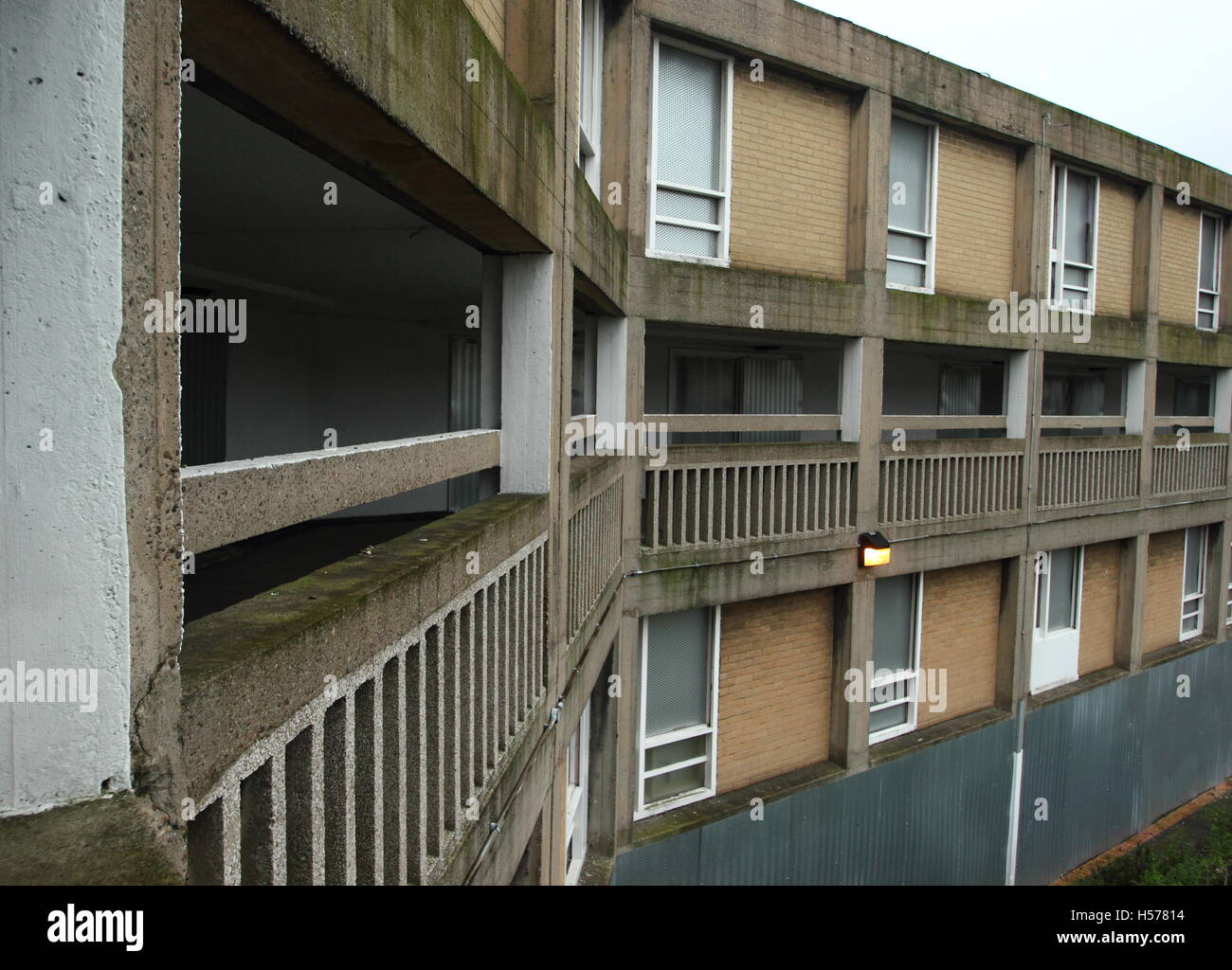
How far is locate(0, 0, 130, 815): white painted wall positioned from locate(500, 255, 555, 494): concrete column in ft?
9.55

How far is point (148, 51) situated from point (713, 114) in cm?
790

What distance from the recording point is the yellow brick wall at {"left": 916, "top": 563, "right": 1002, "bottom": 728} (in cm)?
1070

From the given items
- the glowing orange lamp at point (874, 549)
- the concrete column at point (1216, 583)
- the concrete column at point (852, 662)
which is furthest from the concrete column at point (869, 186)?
the concrete column at point (1216, 583)

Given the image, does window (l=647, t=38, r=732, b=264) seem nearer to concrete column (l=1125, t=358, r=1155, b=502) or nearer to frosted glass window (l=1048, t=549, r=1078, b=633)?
frosted glass window (l=1048, t=549, r=1078, b=633)

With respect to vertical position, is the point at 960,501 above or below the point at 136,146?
below

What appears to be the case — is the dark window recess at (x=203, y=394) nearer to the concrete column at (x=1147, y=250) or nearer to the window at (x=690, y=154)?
the window at (x=690, y=154)

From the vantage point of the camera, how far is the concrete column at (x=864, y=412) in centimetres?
918

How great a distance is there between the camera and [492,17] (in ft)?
12.9

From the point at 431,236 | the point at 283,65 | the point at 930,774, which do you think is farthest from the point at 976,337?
the point at 283,65

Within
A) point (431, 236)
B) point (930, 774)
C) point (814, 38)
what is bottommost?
point (930, 774)

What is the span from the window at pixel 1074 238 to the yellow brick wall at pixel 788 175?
4.21 m

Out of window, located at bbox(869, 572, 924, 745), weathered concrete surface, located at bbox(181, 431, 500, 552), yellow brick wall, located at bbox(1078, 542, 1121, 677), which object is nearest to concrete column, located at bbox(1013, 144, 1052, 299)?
window, located at bbox(869, 572, 924, 745)

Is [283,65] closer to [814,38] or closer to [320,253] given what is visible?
[320,253]
